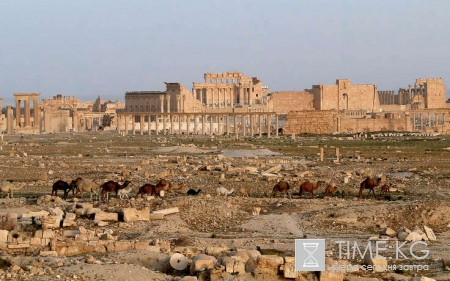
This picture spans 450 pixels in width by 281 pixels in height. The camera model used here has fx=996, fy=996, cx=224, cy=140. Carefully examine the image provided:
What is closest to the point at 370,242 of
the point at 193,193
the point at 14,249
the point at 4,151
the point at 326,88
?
the point at 14,249

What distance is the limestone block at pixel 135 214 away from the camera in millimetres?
20062

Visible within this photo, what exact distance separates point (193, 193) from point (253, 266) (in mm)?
11356

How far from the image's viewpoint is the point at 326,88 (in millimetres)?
107500

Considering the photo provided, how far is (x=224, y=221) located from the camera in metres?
20.9

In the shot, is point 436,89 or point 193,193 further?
point 436,89

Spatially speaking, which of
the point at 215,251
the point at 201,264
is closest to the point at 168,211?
the point at 215,251

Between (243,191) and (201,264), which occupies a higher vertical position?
(243,191)

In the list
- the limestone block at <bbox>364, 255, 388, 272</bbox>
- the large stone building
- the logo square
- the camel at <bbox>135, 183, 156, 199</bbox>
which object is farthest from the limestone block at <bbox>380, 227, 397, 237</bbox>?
the large stone building

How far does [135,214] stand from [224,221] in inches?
75.8

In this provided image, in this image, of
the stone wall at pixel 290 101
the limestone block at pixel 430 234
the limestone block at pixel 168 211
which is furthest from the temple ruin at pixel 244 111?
the limestone block at pixel 430 234

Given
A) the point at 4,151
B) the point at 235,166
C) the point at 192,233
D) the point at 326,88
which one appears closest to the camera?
the point at 192,233

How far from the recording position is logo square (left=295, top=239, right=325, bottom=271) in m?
14.1

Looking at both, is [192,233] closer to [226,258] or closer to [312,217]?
→ [312,217]

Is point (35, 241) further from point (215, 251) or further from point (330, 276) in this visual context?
point (330, 276)
